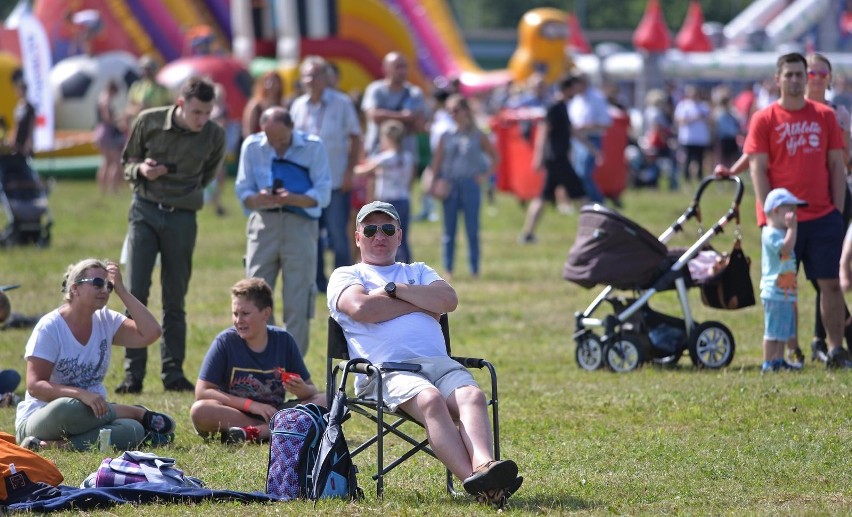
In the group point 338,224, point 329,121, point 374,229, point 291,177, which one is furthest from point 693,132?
point 374,229

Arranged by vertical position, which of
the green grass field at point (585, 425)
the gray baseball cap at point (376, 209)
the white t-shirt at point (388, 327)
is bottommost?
the green grass field at point (585, 425)

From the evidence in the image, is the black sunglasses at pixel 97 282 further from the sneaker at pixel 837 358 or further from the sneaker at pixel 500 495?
the sneaker at pixel 837 358

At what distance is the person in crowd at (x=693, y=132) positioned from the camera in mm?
26875

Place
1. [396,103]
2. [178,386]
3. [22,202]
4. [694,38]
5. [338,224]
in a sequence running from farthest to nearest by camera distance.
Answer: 1. [694,38]
2. [22,202]
3. [396,103]
4. [338,224]
5. [178,386]

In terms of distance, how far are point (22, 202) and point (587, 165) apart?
7666 mm

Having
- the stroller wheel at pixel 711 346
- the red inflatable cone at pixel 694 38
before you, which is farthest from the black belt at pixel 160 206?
the red inflatable cone at pixel 694 38

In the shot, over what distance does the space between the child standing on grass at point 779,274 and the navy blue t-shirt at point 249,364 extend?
3.17 m

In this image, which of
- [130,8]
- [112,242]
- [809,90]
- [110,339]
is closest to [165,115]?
[110,339]

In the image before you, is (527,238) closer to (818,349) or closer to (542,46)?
(818,349)

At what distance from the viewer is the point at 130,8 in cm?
3222

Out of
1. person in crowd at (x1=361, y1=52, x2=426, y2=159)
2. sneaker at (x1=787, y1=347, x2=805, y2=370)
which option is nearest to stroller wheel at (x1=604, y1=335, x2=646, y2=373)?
sneaker at (x1=787, y1=347, x2=805, y2=370)

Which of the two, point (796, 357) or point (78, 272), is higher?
point (78, 272)

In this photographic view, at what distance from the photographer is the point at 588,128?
2064cm

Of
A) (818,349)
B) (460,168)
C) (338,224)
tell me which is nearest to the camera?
(818,349)
